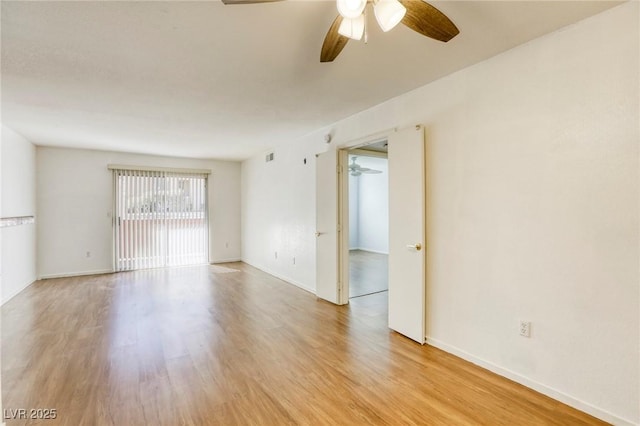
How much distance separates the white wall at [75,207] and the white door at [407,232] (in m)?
5.52

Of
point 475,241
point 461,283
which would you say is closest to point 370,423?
point 461,283

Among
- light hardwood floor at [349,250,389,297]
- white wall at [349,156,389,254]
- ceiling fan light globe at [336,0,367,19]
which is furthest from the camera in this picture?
white wall at [349,156,389,254]

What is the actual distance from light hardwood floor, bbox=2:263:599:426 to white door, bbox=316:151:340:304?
0.33 metres

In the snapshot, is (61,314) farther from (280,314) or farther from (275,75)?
(275,75)

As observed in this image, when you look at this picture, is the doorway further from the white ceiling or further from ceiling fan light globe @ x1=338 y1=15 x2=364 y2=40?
ceiling fan light globe @ x1=338 y1=15 x2=364 y2=40

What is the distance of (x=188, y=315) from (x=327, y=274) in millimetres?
1854

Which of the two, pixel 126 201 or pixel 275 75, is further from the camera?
pixel 126 201

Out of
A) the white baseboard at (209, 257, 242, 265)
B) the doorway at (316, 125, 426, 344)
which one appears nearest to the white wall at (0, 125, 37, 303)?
the white baseboard at (209, 257, 242, 265)

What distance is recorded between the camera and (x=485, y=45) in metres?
2.23

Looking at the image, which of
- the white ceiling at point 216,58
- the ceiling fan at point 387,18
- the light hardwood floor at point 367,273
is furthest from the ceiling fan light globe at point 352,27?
the light hardwood floor at point 367,273

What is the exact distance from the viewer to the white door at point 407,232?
289 cm

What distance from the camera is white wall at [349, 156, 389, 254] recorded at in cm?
893

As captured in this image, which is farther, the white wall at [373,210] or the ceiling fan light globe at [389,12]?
the white wall at [373,210]

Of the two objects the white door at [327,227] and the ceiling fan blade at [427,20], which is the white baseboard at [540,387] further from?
the ceiling fan blade at [427,20]
